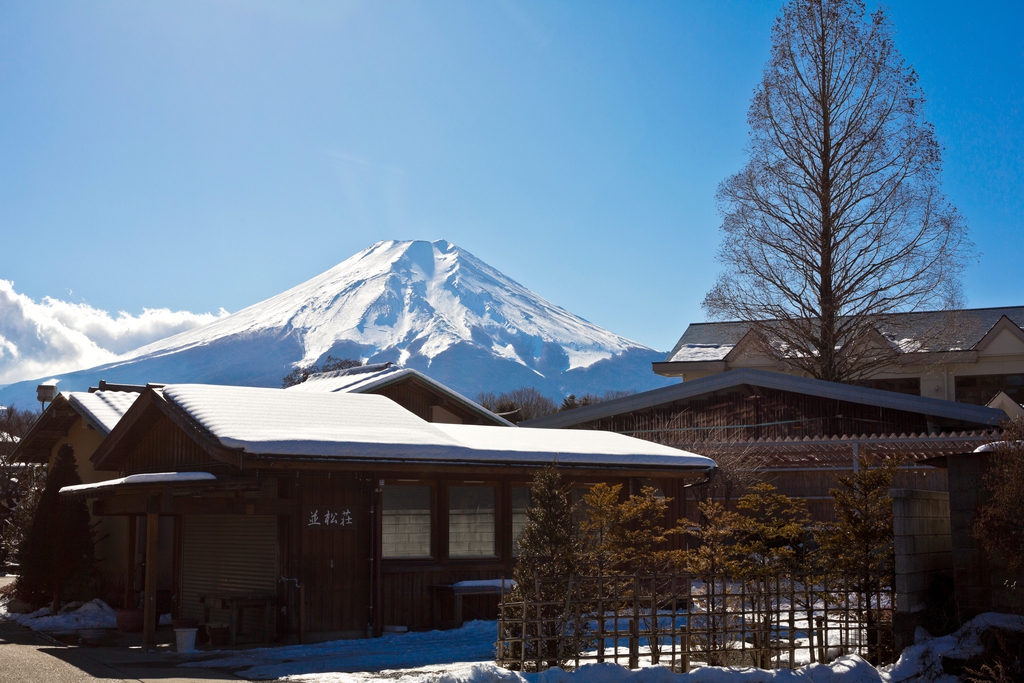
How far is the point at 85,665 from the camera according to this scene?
13227mm

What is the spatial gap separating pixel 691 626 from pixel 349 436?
671cm

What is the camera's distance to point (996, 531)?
10594mm

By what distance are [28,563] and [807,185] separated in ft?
72.8

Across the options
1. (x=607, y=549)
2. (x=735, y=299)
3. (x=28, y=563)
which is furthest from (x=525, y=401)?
(x=607, y=549)

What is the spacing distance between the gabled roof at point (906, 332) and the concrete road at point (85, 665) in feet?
71.4

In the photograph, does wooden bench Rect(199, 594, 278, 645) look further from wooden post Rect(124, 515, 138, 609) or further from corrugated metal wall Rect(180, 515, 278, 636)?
wooden post Rect(124, 515, 138, 609)

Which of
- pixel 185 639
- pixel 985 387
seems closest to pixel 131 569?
pixel 185 639

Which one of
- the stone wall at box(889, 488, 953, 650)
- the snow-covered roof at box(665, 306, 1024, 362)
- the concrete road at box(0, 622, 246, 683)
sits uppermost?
the snow-covered roof at box(665, 306, 1024, 362)

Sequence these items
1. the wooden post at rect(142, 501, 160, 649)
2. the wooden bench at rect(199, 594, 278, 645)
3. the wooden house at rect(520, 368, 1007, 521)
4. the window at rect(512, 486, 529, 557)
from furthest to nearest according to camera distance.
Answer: the wooden house at rect(520, 368, 1007, 521)
the window at rect(512, 486, 529, 557)
the wooden bench at rect(199, 594, 278, 645)
the wooden post at rect(142, 501, 160, 649)

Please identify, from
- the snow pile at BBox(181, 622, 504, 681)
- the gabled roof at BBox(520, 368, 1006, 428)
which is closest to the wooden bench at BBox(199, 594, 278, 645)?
the snow pile at BBox(181, 622, 504, 681)

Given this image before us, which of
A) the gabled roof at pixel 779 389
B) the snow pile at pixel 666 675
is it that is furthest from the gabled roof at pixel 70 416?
the snow pile at pixel 666 675

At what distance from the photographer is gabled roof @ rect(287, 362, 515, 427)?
26344 mm

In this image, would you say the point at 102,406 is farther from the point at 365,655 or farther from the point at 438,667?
the point at 438,667

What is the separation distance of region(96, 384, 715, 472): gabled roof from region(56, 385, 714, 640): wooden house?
0.03m
